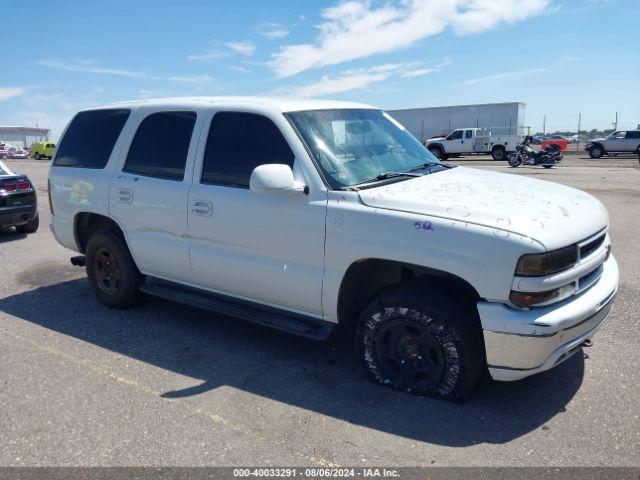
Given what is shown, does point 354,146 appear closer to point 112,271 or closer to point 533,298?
point 533,298

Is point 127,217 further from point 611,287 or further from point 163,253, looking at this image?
point 611,287

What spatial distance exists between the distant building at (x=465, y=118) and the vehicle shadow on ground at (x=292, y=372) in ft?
115

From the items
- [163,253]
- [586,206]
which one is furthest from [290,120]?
[586,206]

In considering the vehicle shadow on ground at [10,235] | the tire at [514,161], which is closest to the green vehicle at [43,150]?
the tire at [514,161]

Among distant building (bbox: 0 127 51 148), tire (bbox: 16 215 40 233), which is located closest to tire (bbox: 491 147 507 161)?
tire (bbox: 16 215 40 233)

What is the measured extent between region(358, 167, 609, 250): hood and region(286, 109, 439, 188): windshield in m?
0.27

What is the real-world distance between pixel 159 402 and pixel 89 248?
239cm

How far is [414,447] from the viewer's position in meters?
3.11

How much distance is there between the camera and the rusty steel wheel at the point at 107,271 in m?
5.34

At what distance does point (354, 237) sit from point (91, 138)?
3.27 metres

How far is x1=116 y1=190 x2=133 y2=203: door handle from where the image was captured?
4898 mm

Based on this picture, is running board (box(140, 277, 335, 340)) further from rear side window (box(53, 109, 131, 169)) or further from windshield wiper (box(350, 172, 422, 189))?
rear side window (box(53, 109, 131, 169))

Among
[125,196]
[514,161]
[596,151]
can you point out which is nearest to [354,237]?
[125,196]

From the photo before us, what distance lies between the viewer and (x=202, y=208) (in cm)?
435
